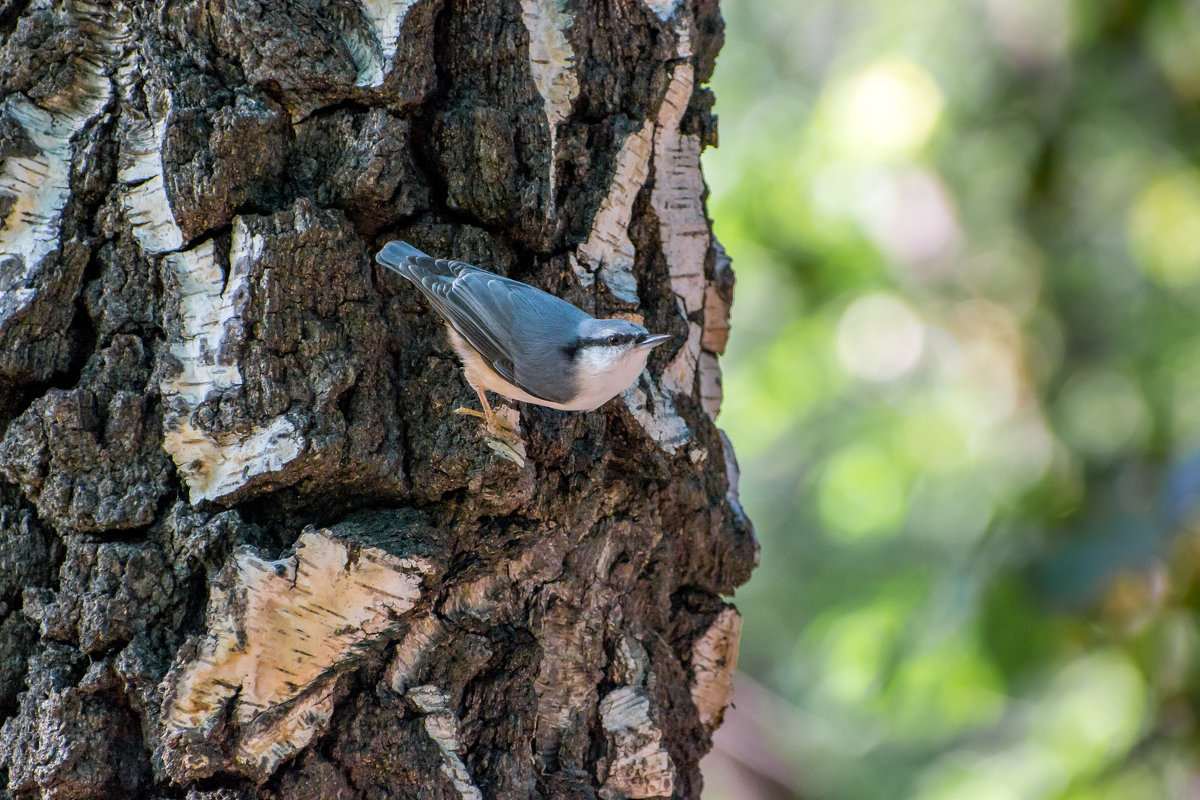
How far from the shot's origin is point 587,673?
1808 millimetres

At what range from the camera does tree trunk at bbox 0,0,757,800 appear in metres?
1.52

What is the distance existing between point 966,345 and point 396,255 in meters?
3.53

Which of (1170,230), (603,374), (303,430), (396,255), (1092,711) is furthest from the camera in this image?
(1170,230)

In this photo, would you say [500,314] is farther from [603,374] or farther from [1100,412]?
[1100,412]


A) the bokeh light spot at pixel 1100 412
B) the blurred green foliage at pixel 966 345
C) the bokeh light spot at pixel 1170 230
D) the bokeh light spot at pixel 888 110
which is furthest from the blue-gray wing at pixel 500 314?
the bokeh light spot at pixel 1170 230

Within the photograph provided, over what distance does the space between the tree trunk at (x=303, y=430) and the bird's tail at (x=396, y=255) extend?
3 centimetres

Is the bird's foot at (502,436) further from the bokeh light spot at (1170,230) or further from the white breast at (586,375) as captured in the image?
the bokeh light spot at (1170,230)

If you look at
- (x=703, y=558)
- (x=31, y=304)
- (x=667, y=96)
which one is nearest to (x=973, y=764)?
(x=703, y=558)

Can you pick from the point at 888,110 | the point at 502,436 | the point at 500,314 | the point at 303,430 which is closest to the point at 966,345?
the point at 888,110

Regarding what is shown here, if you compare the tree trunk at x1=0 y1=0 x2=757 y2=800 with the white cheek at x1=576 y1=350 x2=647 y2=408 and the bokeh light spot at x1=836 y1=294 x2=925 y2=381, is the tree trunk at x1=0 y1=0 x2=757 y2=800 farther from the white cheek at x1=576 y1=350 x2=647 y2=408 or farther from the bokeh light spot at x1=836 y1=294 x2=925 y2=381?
the bokeh light spot at x1=836 y1=294 x2=925 y2=381

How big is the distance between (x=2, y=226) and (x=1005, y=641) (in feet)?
9.42

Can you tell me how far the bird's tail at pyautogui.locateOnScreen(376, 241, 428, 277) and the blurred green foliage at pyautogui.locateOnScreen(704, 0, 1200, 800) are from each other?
219 centimetres

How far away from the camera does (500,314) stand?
1.94m

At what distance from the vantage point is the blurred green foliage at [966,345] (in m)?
3.10
